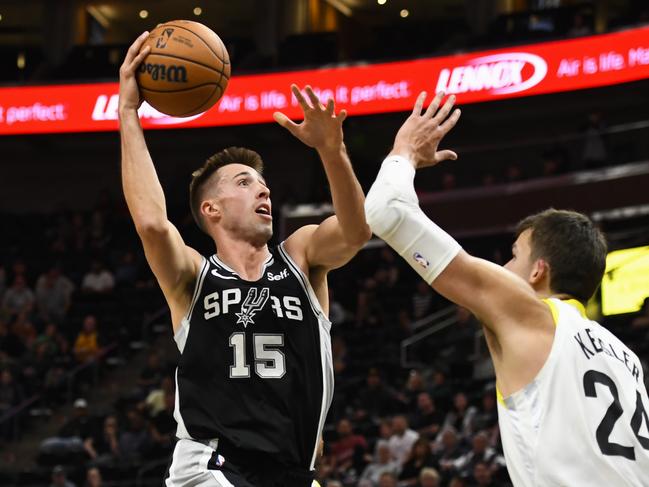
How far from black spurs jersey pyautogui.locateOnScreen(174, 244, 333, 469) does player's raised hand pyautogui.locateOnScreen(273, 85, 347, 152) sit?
68 cm

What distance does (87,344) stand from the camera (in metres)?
16.9

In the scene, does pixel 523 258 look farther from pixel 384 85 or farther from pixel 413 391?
pixel 384 85

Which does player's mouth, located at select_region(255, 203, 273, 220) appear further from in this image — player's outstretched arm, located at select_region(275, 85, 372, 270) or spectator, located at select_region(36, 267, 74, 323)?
spectator, located at select_region(36, 267, 74, 323)

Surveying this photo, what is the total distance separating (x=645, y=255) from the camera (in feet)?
43.1

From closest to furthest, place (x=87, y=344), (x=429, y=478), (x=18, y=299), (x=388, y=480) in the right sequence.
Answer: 1. (x=429, y=478)
2. (x=388, y=480)
3. (x=87, y=344)
4. (x=18, y=299)

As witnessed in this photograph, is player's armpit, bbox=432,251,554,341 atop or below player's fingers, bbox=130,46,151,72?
below

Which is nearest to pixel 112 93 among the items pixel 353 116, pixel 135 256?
pixel 135 256

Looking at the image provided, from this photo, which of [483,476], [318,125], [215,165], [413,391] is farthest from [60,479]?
[318,125]

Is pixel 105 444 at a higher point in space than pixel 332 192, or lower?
lower

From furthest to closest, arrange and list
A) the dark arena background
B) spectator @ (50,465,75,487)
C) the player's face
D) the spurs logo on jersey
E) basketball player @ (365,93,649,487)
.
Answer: the dark arena background → spectator @ (50,465,75,487) → the player's face → the spurs logo on jersey → basketball player @ (365,93,649,487)

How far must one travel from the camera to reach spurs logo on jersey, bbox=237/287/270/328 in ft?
14.8

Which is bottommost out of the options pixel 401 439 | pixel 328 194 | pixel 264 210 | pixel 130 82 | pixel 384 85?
pixel 401 439

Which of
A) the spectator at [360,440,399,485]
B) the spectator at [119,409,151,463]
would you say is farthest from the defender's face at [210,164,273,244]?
the spectator at [119,409,151,463]

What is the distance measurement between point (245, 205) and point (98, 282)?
560 inches
